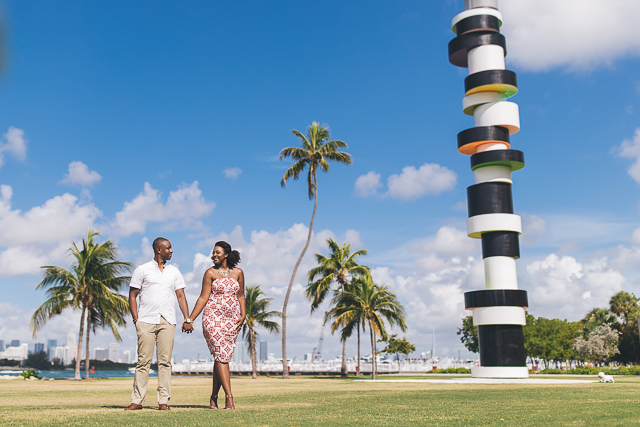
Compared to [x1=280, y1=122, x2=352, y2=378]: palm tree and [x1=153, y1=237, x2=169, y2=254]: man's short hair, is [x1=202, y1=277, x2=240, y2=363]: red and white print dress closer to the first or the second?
[x1=153, y1=237, x2=169, y2=254]: man's short hair

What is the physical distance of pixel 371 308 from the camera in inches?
1412

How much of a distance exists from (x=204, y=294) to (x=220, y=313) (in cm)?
31

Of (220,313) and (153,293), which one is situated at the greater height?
(153,293)

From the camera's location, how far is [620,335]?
2386 inches

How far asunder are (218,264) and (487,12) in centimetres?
2788

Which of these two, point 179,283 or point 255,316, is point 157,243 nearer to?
point 179,283

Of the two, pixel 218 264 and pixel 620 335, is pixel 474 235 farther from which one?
pixel 620 335

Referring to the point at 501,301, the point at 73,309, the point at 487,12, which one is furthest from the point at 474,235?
the point at 73,309

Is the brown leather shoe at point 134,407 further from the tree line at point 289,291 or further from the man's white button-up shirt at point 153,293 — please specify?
the tree line at point 289,291

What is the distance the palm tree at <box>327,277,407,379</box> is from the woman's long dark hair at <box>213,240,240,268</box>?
29063mm

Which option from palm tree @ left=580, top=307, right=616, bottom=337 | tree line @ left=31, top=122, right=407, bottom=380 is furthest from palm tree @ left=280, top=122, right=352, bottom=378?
palm tree @ left=580, top=307, right=616, bottom=337

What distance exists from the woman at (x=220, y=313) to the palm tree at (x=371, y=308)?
29.0 meters

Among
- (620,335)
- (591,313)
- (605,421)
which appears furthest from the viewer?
(591,313)

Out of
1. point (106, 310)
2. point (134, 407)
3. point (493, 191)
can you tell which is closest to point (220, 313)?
point (134, 407)
